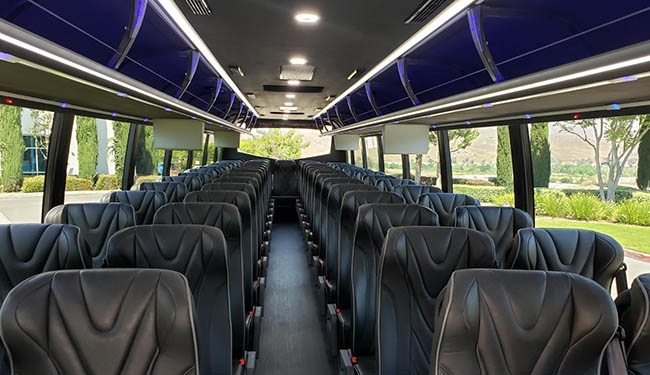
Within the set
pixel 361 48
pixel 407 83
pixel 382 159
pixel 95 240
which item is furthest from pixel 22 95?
pixel 382 159

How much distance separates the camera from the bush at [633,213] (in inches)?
169

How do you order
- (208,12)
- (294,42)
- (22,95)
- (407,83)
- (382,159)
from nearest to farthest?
(208,12) → (22,95) → (294,42) → (407,83) → (382,159)

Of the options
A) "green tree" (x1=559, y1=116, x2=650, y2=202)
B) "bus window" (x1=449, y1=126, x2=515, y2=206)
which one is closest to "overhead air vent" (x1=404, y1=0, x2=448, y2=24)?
"green tree" (x1=559, y1=116, x2=650, y2=202)

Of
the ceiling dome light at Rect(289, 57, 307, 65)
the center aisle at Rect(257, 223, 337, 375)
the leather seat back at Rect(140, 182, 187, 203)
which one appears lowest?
the center aisle at Rect(257, 223, 337, 375)

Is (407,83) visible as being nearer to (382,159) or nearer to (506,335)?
(506,335)

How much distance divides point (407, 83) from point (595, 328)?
492 centimetres

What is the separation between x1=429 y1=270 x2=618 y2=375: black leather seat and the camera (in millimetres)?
1629

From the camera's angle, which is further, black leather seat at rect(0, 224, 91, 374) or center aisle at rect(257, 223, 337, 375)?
center aisle at rect(257, 223, 337, 375)

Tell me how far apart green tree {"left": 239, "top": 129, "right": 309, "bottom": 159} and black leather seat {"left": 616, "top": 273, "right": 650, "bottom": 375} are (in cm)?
2022

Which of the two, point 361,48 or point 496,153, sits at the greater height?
point 361,48

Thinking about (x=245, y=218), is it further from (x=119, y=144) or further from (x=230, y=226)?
(x=119, y=144)

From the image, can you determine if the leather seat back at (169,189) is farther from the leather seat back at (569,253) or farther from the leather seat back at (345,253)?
the leather seat back at (569,253)

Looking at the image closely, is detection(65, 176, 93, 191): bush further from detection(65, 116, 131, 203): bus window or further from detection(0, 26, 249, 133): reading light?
detection(0, 26, 249, 133): reading light

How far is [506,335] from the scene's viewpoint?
1.67 m
